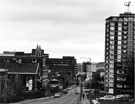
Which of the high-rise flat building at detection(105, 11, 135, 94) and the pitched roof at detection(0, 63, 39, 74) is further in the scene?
the high-rise flat building at detection(105, 11, 135, 94)

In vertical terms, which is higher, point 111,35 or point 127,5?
point 127,5

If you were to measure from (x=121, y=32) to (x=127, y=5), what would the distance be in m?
23.7

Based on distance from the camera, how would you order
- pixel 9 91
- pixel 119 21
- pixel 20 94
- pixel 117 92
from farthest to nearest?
pixel 119 21, pixel 117 92, pixel 20 94, pixel 9 91

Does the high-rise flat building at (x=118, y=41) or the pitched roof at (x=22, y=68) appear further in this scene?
the high-rise flat building at (x=118, y=41)

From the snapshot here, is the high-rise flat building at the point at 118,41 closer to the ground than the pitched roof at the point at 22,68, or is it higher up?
higher up

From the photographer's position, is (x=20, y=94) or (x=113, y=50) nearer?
(x=20, y=94)

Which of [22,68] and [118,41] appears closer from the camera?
[22,68]

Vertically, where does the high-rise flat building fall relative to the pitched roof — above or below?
above

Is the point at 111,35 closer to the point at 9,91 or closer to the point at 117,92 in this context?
the point at 117,92

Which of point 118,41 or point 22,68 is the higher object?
point 118,41

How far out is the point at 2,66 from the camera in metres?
111

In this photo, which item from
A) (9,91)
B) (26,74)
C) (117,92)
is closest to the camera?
(9,91)

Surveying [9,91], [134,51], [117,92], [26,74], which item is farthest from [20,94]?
[134,51]

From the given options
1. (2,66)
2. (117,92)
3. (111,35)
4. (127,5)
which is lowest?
(117,92)
